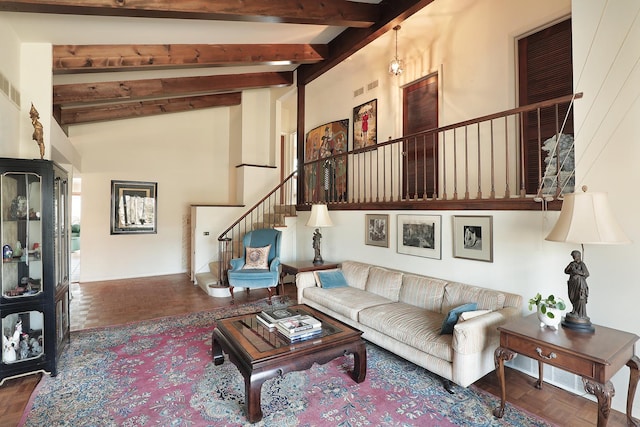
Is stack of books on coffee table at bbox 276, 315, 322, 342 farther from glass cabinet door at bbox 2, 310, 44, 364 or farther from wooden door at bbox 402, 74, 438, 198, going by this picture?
wooden door at bbox 402, 74, 438, 198

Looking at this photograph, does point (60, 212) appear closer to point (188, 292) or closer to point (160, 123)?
point (188, 292)

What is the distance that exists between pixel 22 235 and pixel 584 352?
445cm

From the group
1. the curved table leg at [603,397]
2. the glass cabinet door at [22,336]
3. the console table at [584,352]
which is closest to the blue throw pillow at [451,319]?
the console table at [584,352]

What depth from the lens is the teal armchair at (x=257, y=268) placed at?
191 inches

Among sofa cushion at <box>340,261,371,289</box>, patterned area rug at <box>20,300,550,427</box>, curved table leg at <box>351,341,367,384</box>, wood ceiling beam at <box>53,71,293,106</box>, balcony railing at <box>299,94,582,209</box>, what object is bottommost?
patterned area rug at <box>20,300,550,427</box>

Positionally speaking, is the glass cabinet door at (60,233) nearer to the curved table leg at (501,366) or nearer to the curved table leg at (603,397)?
the curved table leg at (501,366)

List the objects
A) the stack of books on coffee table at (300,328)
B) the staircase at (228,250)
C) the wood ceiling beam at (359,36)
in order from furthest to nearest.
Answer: the staircase at (228,250)
the wood ceiling beam at (359,36)
the stack of books on coffee table at (300,328)

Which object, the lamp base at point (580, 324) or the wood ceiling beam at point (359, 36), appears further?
the wood ceiling beam at point (359, 36)

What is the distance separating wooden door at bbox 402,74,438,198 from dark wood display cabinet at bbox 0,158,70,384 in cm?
410

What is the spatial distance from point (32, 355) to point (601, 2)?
17.6 feet

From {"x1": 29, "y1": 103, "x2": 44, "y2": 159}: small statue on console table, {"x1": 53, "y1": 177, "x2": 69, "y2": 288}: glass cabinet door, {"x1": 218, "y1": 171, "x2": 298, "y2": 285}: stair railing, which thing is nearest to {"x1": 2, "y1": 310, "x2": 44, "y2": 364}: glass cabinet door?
{"x1": 53, "y1": 177, "x2": 69, "y2": 288}: glass cabinet door

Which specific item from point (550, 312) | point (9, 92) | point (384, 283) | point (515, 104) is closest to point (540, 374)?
point (550, 312)

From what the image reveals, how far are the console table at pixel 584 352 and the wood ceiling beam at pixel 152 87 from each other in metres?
5.83

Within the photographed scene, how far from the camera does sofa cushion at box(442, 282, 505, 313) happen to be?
2791 millimetres
